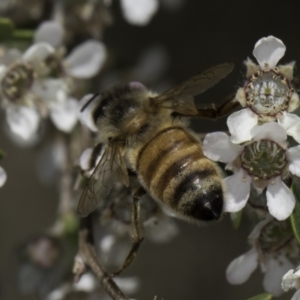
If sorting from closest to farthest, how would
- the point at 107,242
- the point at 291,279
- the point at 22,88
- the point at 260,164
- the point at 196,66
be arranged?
the point at 291,279, the point at 260,164, the point at 107,242, the point at 22,88, the point at 196,66

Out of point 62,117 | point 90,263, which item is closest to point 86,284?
point 90,263

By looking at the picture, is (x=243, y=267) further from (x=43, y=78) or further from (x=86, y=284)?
(x=43, y=78)

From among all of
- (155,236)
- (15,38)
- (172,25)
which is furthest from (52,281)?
(172,25)

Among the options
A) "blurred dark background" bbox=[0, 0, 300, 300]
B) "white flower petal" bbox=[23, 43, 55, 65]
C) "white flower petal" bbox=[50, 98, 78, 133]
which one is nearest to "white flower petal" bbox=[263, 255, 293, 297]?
"white flower petal" bbox=[50, 98, 78, 133]

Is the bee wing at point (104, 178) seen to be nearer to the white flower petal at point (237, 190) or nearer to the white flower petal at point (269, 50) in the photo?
the white flower petal at point (237, 190)

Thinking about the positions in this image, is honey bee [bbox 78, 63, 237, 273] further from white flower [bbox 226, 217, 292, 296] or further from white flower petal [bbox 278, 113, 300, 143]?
white flower [bbox 226, 217, 292, 296]

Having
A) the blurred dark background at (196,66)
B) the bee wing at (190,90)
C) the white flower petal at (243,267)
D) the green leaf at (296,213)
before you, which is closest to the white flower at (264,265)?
the white flower petal at (243,267)
